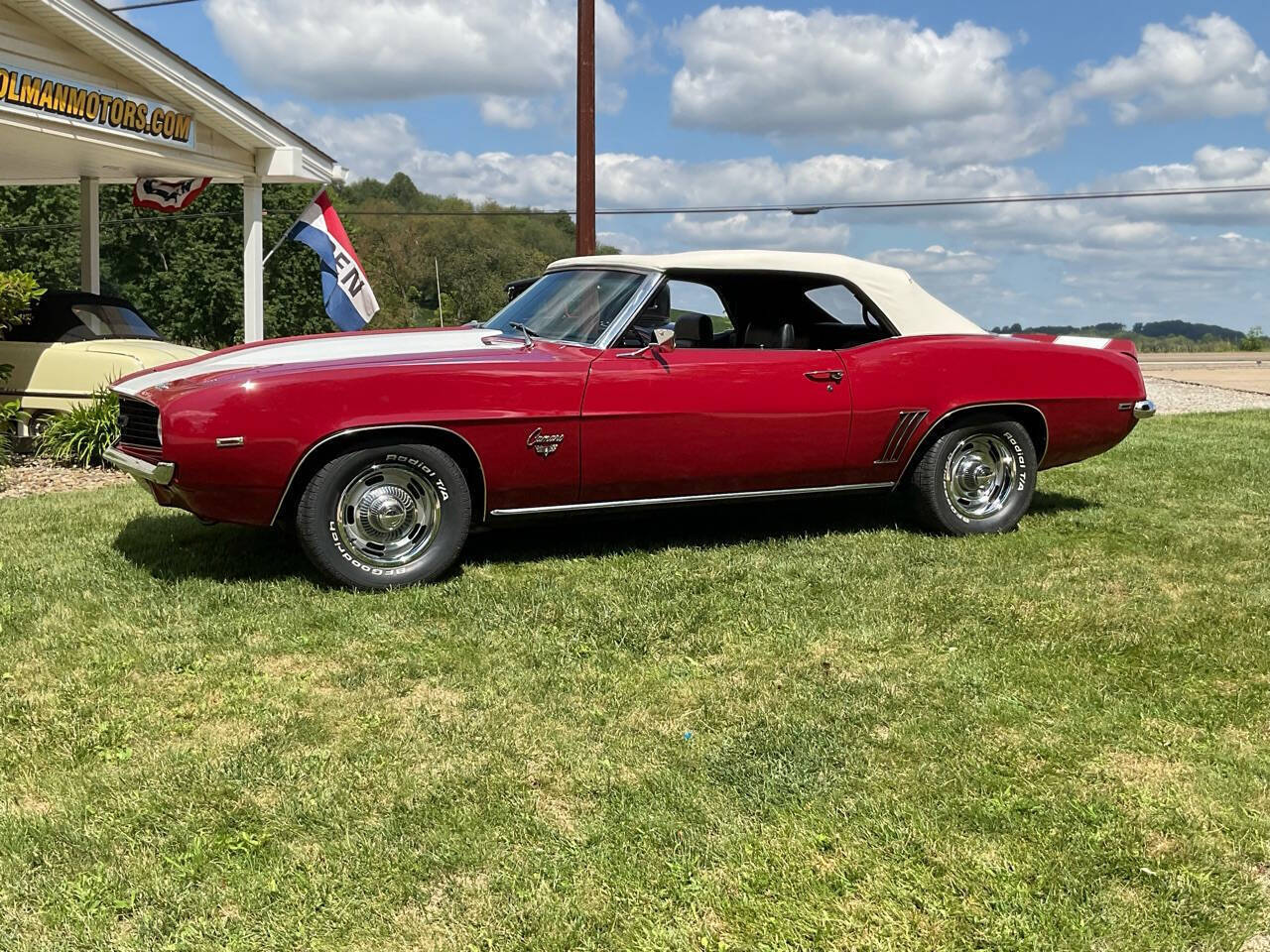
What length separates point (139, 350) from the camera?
976cm

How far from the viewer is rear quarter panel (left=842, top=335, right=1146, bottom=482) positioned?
5.82 meters

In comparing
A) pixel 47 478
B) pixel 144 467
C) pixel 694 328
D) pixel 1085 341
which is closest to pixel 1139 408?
pixel 1085 341

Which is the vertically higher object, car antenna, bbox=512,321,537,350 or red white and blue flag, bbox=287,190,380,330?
→ red white and blue flag, bbox=287,190,380,330

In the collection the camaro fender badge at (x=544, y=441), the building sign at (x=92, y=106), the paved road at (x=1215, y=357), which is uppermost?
the building sign at (x=92, y=106)

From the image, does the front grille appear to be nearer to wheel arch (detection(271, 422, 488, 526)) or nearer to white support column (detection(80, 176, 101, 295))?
wheel arch (detection(271, 422, 488, 526))

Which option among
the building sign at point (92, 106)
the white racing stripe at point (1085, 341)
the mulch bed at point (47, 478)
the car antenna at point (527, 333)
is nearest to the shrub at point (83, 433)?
the mulch bed at point (47, 478)

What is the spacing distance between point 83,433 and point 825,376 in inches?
255

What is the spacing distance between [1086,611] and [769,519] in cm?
222

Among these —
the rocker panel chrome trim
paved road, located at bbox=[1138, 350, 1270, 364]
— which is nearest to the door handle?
the rocker panel chrome trim

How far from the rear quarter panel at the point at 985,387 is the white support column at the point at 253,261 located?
28.1 feet

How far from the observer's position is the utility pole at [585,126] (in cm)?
1340

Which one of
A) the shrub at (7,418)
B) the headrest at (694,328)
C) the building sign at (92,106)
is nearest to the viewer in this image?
the headrest at (694,328)

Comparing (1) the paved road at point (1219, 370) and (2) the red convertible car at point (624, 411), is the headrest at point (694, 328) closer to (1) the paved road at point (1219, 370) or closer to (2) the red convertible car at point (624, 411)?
(2) the red convertible car at point (624, 411)

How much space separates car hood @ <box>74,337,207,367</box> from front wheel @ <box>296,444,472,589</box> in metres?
5.24
